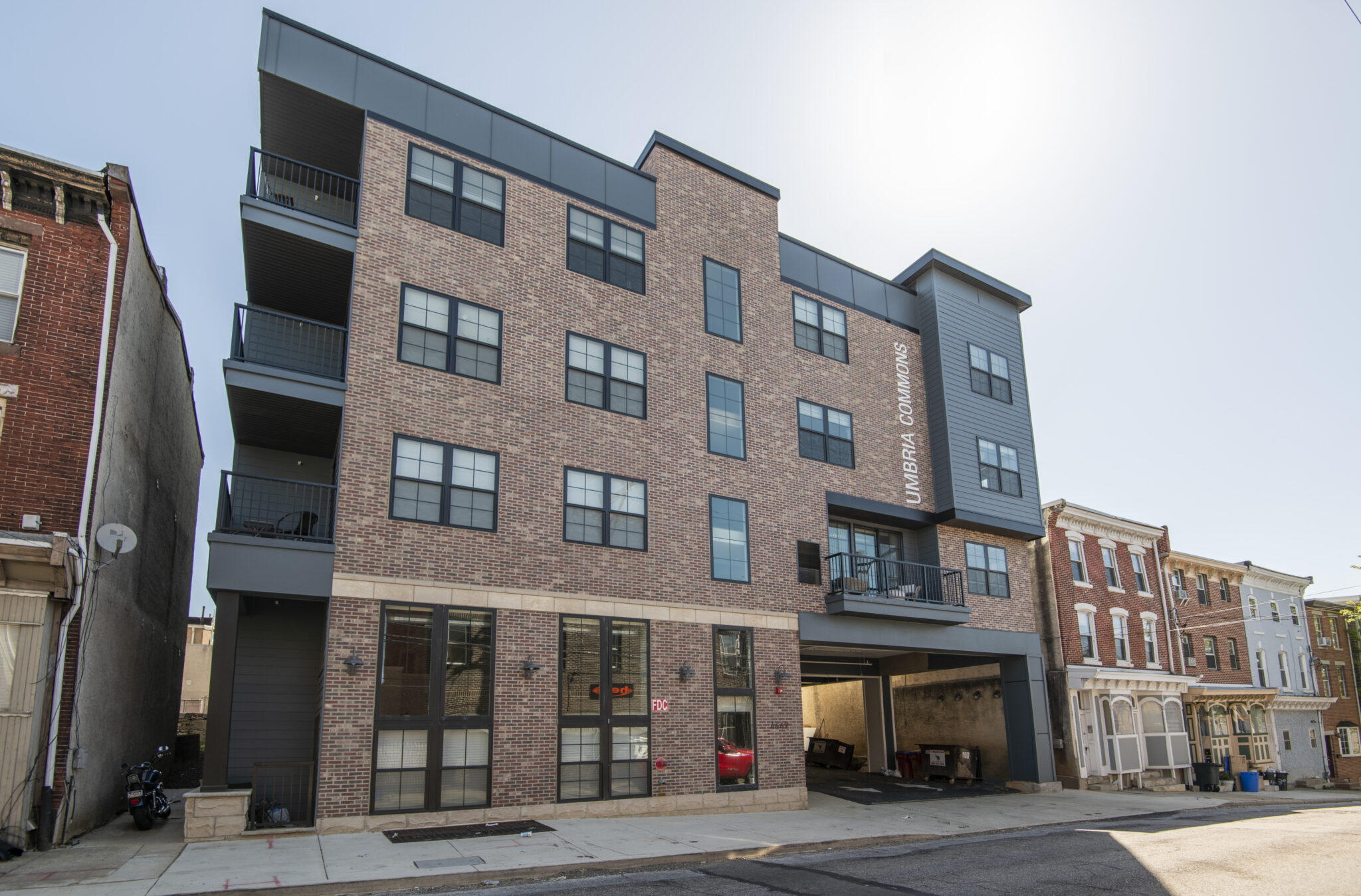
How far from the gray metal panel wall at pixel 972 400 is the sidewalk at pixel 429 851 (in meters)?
9.44

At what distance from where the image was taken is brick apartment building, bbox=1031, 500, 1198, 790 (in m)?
28.7

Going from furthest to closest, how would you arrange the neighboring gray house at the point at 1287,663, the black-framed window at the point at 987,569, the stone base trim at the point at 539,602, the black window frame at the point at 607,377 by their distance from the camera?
1. the neighboring gray house at the point at 1287,663
2. the black-framed window at the point at 987,569
3. the black window frame at the point at 607,377
4. the stone base trim at the point at 539,602

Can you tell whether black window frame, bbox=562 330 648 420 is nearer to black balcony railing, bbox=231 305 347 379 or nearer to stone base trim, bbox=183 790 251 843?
black balcony railing, bbox=231 305 347 379

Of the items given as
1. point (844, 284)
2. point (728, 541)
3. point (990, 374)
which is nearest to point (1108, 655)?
point (990, 374)

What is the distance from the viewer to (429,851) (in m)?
12.9

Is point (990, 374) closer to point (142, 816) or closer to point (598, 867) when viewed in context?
point (598, 867)

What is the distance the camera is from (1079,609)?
3056 cm

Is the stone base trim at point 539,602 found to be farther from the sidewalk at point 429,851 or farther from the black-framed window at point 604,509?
the sidewalk at point 429,851

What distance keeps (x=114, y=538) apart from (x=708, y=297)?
1394cm

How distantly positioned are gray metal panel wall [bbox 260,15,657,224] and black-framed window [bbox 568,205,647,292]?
560 mm

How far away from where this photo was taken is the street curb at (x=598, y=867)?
10477mm

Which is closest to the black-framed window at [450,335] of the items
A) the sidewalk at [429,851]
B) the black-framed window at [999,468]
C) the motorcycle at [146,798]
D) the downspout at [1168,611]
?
the motorcycle at [146,798]

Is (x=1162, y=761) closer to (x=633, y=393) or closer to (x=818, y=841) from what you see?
(x=818, y=841)

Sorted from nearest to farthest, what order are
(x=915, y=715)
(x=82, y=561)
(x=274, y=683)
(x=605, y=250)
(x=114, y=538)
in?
(x=82, y=561) < (x=114, y=538) < (x=274, y=683) < (x=605, y=250) < (x=915, y=715)
